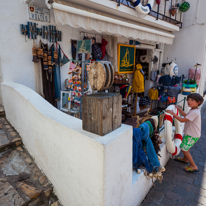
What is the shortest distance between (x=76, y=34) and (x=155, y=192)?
4.35m

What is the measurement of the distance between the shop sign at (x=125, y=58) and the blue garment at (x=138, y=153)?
14.6 ft

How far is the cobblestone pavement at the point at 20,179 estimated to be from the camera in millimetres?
2041

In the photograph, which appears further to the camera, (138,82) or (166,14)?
(166,14)

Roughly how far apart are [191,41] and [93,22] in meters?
6.12

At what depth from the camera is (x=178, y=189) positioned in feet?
8.83

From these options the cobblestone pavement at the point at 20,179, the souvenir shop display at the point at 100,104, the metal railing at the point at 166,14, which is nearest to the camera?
the souvenir shop display at the point at 100,104

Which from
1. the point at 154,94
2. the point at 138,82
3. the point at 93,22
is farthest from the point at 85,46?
the point at 154,94

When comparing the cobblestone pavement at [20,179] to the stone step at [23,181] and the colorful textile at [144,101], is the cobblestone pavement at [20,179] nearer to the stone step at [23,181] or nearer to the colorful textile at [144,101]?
the stone step at [23,181]

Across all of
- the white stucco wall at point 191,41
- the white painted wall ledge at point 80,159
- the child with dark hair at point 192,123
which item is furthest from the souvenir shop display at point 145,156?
the white stucco wall at point 191,41

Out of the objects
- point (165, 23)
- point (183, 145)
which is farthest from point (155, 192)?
point (165, 23)

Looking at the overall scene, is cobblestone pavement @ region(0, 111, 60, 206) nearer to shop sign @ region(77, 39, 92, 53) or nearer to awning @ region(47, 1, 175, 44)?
shop sign @ region(77, 39, 92, 53)

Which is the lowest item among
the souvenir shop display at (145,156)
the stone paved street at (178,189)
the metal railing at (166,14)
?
the stone paved street at (178,189)

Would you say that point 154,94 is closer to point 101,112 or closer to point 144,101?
point 144,101

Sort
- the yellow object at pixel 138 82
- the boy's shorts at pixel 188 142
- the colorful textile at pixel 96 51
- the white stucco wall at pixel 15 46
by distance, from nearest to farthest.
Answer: the boy's shorts at pixel 188 142, the white stucco wall at pixel 15 46, the colorful textile at pixel 96 51, the yellow object at pixel 138 82
